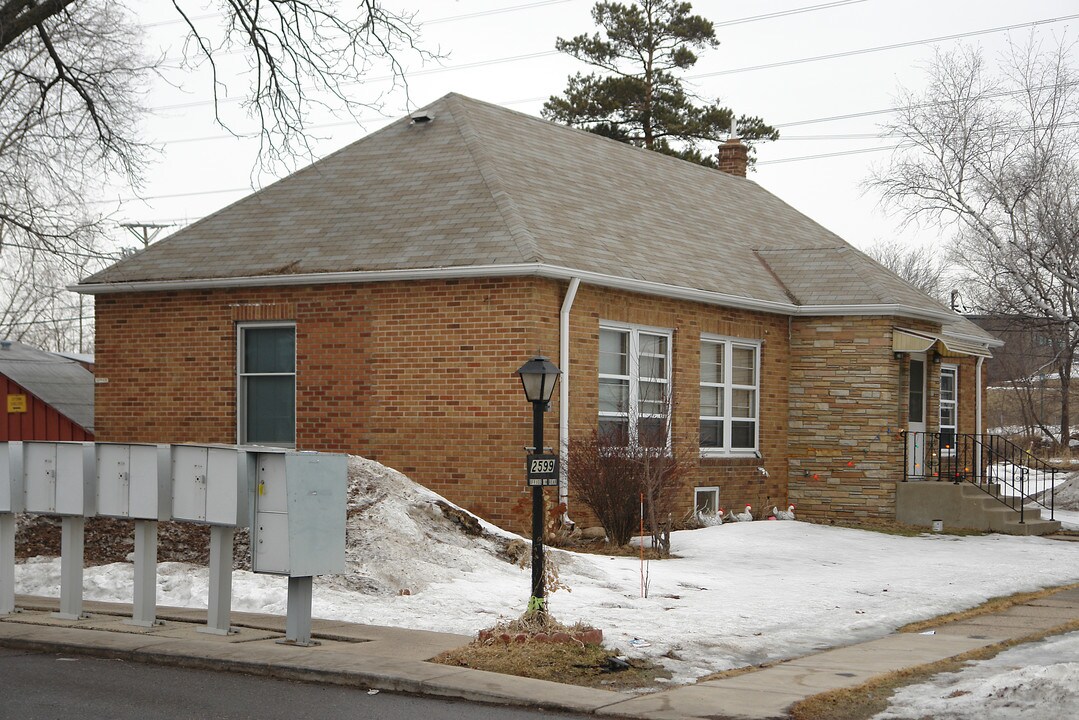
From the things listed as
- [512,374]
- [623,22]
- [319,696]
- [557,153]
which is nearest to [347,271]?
[512,374]

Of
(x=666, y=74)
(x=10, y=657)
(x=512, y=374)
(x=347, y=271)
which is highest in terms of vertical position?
(x=666, y=74)

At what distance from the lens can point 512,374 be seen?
15.7 m

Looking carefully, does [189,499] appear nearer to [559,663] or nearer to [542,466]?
[542,466]

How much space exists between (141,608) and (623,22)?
1414 inches

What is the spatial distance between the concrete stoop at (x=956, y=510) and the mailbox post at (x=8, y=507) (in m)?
13.1

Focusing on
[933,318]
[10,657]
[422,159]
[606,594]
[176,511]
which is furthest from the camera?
[933,318]

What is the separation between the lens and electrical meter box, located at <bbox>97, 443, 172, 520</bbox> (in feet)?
33.0

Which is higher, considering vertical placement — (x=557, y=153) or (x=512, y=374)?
(x=557, y=153)

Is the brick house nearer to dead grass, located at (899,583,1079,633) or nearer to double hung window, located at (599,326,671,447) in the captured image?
double hung window, located at (599,326,671,447)

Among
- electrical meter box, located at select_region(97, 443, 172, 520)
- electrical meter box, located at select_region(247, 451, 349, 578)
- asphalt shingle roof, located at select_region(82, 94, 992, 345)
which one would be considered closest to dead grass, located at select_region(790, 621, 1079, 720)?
electrical meter box, located at select_region(247, 451, 349, 578)

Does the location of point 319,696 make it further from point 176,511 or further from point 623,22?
point 623,22

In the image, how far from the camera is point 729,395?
19.4 meters

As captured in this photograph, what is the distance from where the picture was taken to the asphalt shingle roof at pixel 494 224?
55.3 ft

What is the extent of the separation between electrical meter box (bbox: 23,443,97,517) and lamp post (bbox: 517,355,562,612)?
3634 mm
